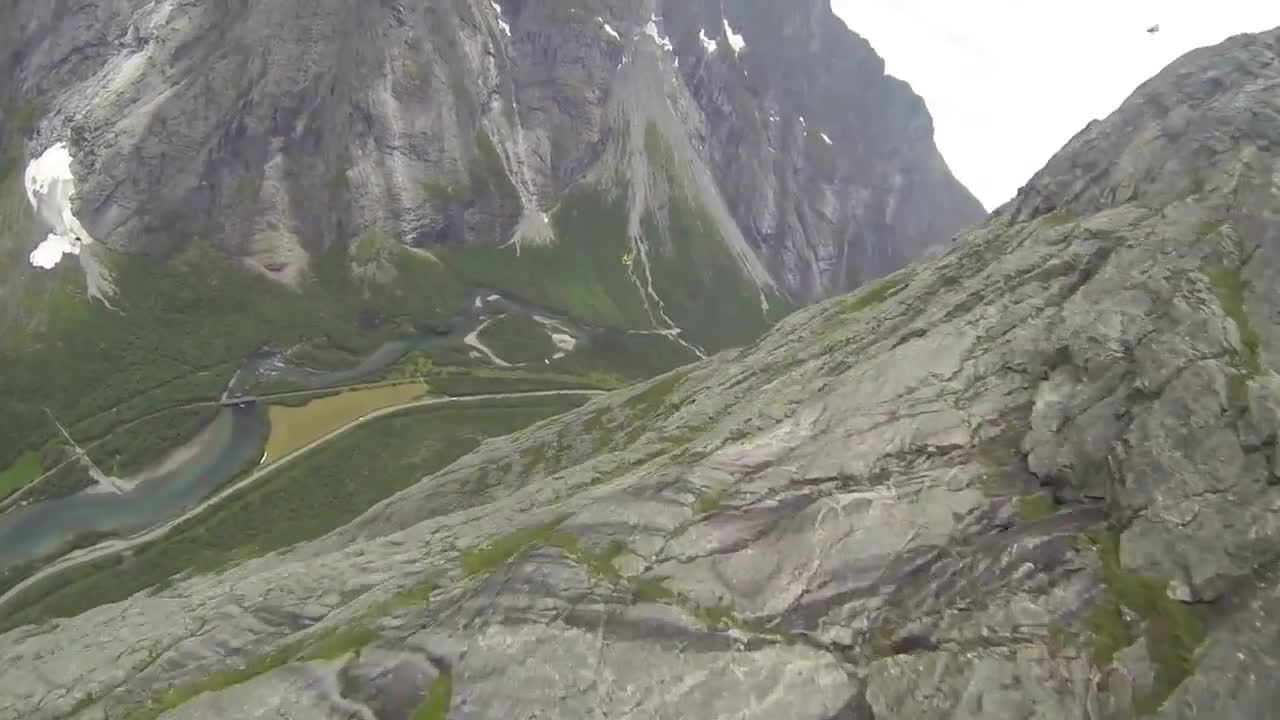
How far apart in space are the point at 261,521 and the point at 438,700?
143562mm

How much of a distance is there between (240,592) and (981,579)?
53.5 metres

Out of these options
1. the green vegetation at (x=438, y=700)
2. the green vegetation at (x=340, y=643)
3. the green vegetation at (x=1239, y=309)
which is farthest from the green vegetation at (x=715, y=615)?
the green vegetation at (x=1239, y=309)

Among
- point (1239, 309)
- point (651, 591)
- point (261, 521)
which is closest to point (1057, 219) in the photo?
point (1239, 309)

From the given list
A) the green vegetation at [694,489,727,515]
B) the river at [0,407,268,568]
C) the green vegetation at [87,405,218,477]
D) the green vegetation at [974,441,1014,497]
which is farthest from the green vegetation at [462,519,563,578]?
the green vegetation at [87,405,218,477]

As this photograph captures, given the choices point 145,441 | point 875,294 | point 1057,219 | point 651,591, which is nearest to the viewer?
point 651,591

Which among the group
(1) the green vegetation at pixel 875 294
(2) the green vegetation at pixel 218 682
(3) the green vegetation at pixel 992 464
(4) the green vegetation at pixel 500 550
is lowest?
(3) the green vegetation at pixel 992 464

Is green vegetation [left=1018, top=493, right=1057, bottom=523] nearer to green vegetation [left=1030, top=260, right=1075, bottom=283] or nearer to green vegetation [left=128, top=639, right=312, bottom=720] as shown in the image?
green vegetation [left=1030, top=260, right=1075, bottom=283]

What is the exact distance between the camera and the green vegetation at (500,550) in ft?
175

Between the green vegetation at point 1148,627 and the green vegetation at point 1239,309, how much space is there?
42.1ft

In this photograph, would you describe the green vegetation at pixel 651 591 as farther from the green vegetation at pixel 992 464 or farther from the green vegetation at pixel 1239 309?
the green vegetation at pixel 1239 309

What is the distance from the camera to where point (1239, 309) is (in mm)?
44875

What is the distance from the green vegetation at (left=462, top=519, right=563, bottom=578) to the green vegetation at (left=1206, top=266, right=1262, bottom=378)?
39.4 metres

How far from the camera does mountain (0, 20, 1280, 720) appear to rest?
34.9 m

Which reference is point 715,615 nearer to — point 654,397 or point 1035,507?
point 1035,507
